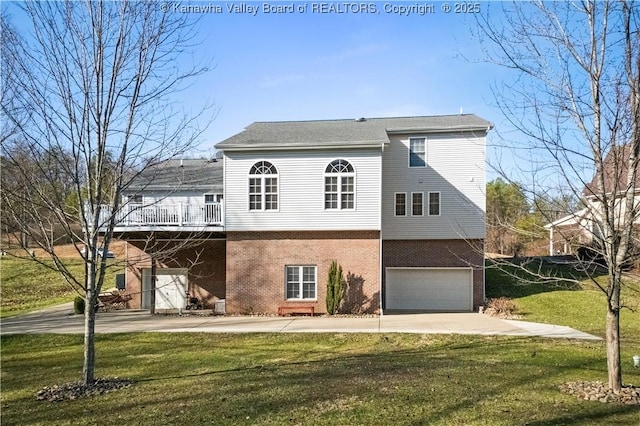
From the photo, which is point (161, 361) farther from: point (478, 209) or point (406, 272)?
point (478, 209)

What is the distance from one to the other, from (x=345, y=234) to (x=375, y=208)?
5.27 feet

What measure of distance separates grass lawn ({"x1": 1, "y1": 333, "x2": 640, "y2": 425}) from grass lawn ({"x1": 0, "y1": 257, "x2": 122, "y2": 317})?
12.8 metres

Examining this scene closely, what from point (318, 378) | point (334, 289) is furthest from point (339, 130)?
point (318, 378)

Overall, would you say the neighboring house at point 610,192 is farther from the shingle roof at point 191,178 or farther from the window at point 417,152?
the shingle roof at point 191,178

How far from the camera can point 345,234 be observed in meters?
18.7

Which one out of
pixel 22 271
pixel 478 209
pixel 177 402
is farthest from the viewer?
pixel 22 271

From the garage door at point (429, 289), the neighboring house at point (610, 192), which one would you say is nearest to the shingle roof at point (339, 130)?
the garage door at point (429, 289)

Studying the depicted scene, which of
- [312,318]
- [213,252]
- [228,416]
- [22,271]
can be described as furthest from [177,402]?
[22,271]

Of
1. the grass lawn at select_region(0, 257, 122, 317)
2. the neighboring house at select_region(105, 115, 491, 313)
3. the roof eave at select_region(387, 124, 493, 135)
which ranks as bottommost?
the grass lawn at select_region(0, 257, 122, 317)

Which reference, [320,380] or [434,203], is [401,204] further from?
[320,380]

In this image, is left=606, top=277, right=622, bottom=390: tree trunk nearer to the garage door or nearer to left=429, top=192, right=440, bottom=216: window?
the garage door

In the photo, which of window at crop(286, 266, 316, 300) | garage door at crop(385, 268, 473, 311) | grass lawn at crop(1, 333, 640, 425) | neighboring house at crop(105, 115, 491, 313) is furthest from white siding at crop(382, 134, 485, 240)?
grass lawn at crop(1, 333, 640, 425)

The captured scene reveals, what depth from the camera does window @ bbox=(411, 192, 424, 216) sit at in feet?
69.3

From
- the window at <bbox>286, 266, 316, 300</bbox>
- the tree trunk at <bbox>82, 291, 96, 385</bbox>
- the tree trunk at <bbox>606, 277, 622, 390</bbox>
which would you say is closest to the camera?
the tree trunk at <bbox>606, 277, 622, 390</bbox>
